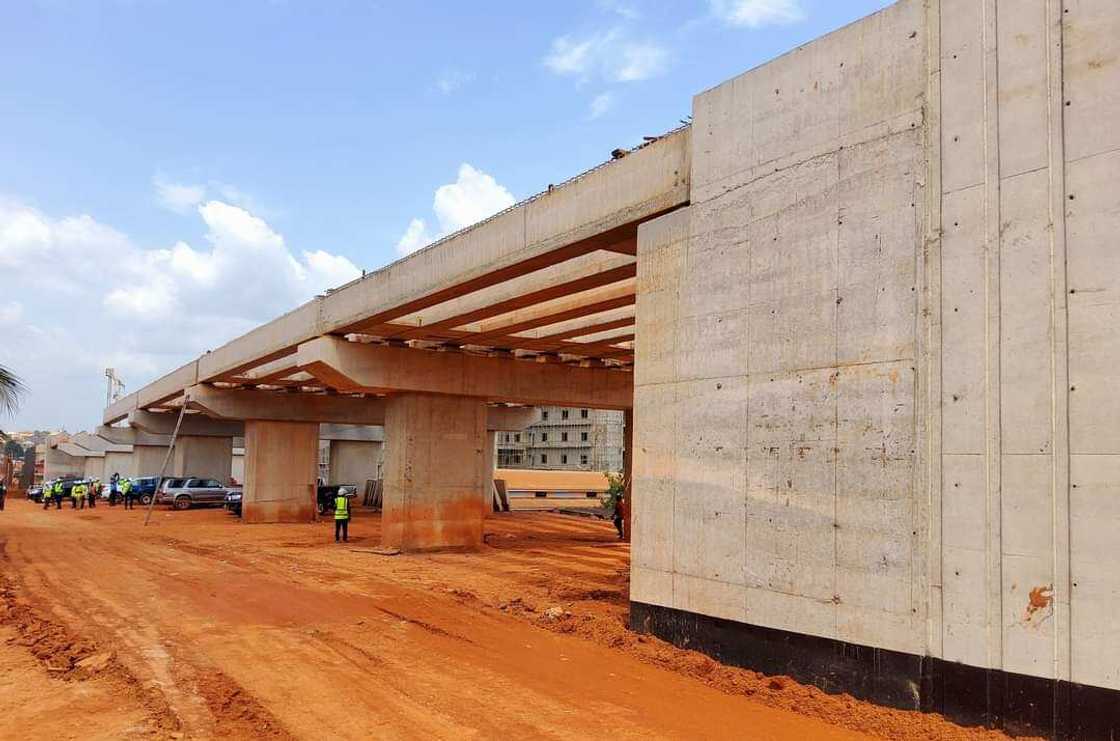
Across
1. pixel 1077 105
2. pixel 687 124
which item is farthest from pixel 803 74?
pixel 1077 105

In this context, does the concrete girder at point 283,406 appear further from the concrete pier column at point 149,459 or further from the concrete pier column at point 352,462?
the concrete pier column at point 149,459

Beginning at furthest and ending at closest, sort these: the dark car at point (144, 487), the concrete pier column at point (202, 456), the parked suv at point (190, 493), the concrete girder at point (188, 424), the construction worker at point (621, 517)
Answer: the concrete pier column at point (202, 456) → the concrete girder at point (188, 424) → the dark car at point (144, 487) → the parked suv at point (190, 493) → the construction worker at point (621, 517)

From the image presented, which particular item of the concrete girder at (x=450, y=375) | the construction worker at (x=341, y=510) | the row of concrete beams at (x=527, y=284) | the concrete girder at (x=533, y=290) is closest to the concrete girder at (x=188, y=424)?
the row of concrete beams at (x=527, y=284)

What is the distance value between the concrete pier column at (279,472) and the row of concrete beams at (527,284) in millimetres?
6971

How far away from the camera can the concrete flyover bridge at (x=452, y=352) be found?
498 inches

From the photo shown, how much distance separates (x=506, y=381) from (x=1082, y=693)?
59.9 feet

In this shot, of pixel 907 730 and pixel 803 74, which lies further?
pixel 803 74

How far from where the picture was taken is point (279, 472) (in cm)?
3441

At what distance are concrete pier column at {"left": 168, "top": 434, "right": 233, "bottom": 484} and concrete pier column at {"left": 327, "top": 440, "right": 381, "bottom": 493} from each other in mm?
5962

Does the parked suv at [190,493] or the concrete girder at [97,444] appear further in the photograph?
the concrete girder at [97,444]

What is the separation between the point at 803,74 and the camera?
9.19 m

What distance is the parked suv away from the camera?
142ft

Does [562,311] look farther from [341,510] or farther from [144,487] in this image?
[144,487]

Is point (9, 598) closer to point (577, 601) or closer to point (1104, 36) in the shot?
point (577, 601)
